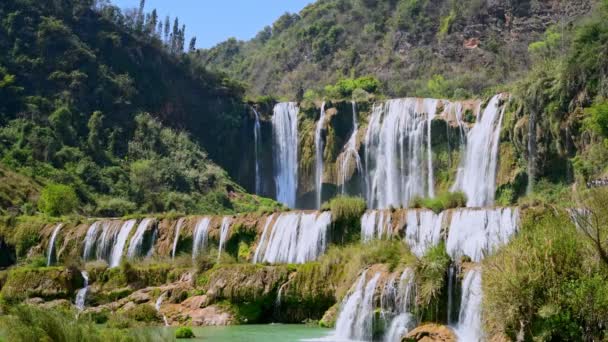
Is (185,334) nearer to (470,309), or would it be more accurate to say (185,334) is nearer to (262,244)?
(470,309)

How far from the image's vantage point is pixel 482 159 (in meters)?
53.1

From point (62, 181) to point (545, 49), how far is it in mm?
46116

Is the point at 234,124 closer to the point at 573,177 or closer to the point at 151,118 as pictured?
the point at 151,118

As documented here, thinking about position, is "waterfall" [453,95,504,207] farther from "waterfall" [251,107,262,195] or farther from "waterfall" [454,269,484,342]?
"waterfall" [454,269,484,342]

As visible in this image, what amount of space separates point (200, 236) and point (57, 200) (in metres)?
17.6

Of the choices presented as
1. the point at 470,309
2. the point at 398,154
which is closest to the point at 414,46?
the point at 398,154

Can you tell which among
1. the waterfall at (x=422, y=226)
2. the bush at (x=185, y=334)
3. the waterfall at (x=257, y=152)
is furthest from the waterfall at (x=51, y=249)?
the waterfall at (x=257, y=152)

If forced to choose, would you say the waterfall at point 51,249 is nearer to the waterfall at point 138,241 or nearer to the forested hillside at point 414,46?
the waterfall at point 138,241

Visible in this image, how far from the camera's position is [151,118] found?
7406cm

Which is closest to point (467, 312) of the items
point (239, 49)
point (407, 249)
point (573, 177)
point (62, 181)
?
point (407, 249)

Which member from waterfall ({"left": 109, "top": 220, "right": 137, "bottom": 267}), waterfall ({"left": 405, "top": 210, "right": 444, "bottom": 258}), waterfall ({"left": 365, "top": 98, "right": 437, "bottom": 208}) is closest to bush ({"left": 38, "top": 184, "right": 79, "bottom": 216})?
waterfall ({"left": 109, "top": 220, "right": 137, "bottom": 267})

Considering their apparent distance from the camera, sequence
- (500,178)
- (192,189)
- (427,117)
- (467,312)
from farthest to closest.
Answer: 1. (192,189)
2. (427,117)
3. (500,178)
4. (467,312)

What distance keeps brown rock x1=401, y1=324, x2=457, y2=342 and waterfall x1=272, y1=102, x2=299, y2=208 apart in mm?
45105

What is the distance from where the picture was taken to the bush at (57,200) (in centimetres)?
5422
